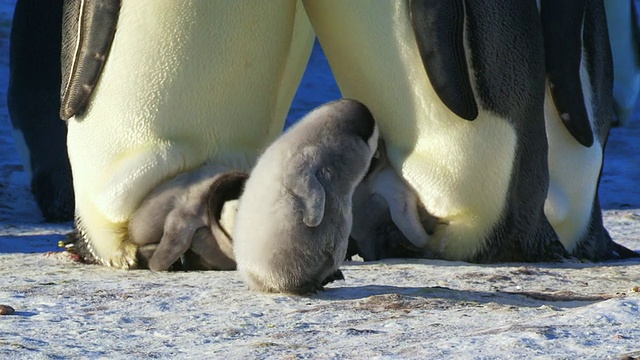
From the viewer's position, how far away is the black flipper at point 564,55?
4688mm

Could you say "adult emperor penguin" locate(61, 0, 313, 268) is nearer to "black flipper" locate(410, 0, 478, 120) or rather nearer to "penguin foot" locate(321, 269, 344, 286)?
"black flipper" locate(410, 0, 478, 120)

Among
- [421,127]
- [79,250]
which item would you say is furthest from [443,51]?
[79,250]

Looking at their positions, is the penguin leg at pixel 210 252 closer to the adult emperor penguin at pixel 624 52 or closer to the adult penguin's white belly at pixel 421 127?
the adult penguin's white belly at pixel 421 127

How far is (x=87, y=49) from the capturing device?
4348 millimetres

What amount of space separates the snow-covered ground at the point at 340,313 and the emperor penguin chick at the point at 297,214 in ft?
0.22

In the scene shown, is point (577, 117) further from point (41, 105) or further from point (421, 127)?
point (41, 105)

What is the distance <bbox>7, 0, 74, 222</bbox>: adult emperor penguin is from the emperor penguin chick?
9.22 feet

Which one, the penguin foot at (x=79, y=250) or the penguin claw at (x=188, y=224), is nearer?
the penguin claw at (x=188, y=224)

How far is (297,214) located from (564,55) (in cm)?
154

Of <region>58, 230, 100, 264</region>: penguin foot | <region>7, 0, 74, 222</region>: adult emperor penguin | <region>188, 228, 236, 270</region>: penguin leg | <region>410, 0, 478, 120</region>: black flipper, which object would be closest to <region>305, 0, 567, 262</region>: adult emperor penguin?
<region>410, 0, 478, 120</region>: black flipper

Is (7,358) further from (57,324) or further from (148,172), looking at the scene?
(148,172)

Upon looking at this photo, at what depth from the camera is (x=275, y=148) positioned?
12.1ft

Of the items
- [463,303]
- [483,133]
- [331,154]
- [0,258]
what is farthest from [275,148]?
[0,258]

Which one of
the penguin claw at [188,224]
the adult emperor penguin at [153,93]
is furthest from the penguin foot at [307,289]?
the adult emperor penguin at [153,93]
